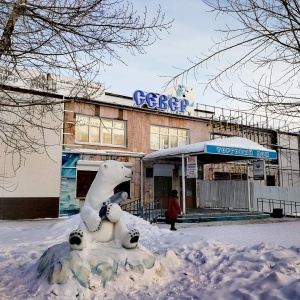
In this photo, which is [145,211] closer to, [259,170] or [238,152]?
[238,152]

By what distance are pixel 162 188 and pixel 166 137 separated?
3.12m

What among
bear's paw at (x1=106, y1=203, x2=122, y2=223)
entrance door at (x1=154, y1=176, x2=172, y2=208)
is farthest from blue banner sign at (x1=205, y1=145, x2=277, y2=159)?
bear's paw at (x1=106, y1=203, x2=122, y2=223)

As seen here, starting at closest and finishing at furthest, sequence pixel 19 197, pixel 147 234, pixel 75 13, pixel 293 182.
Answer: pixel 75 13 < pixel 147 234 < pixel 19 197 < pixel 293 182

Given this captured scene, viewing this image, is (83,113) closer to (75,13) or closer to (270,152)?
(270,152)

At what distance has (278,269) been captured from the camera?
→ 516 centimetres

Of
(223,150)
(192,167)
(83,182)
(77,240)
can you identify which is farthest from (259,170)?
(77,240)

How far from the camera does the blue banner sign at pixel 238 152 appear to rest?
15547 mm

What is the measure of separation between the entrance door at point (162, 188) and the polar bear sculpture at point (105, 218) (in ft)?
48.0

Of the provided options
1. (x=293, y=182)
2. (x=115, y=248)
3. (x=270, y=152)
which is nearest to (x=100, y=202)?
(x=115, y=248)

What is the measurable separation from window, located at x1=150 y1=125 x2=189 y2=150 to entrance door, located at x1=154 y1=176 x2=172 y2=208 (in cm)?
188

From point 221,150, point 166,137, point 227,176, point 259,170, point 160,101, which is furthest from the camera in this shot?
point 227,176

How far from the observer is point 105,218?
17.7 feet

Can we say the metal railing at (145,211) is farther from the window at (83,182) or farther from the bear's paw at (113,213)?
the bear's paw at (113,213)

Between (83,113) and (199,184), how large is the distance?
8659 millimetres
